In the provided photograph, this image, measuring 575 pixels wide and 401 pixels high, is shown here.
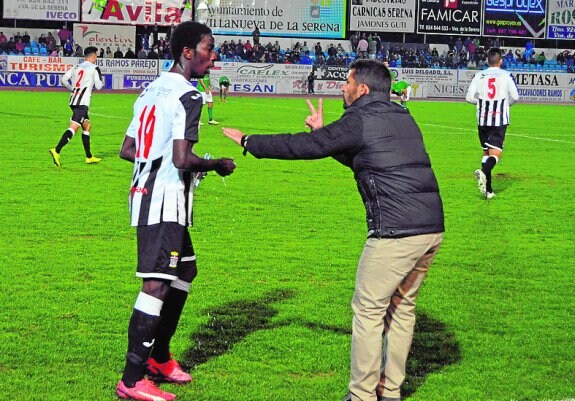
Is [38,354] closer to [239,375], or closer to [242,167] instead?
[239,375]

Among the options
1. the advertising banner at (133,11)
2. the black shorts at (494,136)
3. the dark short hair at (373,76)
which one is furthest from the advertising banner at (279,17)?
the dark short hair at (373,76)

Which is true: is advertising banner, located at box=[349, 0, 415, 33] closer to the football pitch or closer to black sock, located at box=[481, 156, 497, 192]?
the football pitch

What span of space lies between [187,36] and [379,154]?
4.38 feet

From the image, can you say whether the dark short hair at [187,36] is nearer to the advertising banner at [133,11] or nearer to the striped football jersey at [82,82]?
the striped football jersey at [82,82]

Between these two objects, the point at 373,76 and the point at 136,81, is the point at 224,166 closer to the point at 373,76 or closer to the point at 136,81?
the point at 373,76

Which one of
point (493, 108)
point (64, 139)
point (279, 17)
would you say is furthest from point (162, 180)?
point (279, 17)

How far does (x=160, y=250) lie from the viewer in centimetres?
549

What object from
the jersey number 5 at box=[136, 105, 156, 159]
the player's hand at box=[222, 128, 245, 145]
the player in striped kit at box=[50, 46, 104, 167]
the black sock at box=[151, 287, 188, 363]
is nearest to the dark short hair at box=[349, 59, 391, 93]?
the player's hand at box=[222, 128, 245, 145]

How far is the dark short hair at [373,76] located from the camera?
5367 mm

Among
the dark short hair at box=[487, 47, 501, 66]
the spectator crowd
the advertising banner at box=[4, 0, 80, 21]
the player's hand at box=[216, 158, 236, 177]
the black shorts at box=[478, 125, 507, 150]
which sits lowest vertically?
the black shorts at box=[478, 125, 507, 150]

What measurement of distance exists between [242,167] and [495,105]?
18.4 ft

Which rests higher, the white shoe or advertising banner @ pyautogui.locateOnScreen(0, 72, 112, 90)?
advertising banner @ pyautogui.locateOnScreen(0, 72, 112, 90)

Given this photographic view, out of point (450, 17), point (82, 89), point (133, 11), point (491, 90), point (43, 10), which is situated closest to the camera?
point (491, 90)

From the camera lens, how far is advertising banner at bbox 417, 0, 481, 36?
195 ft
